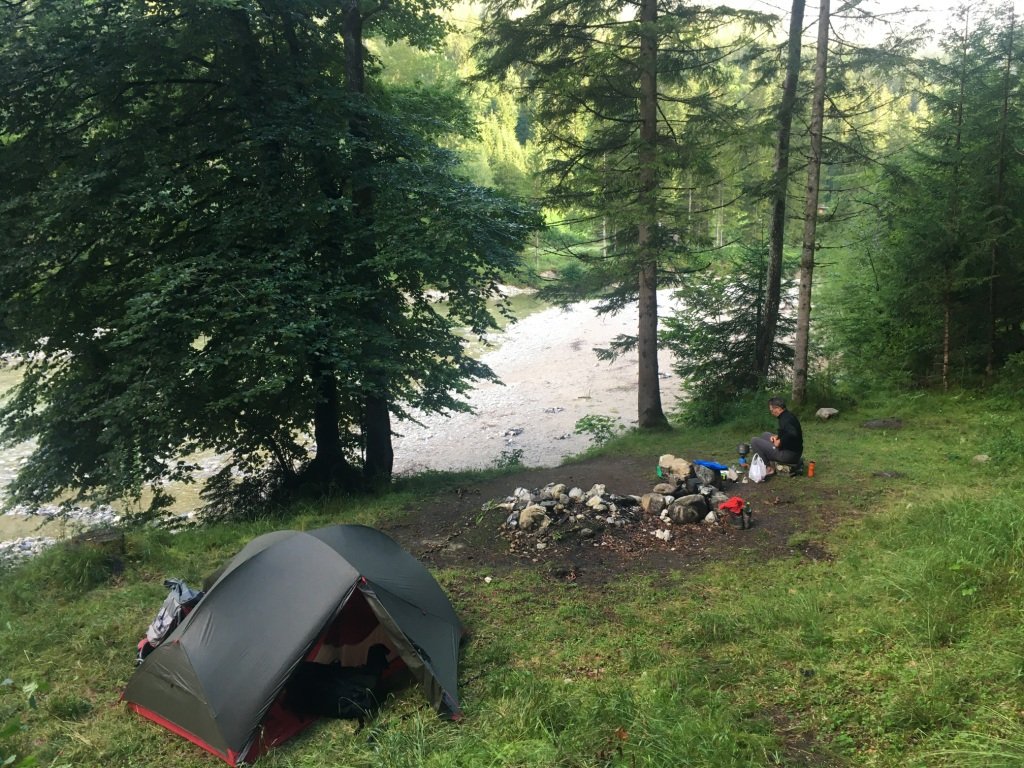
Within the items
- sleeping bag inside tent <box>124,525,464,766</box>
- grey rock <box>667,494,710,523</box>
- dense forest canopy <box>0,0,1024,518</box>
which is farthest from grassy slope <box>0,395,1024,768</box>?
dense forest canopy <box>0,0,1024,518</box>

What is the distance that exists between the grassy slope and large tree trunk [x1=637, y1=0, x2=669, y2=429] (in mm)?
5973

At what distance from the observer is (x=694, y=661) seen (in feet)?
16.7

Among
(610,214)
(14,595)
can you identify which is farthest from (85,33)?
(610,214)

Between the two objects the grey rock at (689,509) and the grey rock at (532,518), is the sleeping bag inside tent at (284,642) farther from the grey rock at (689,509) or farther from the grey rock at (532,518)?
the grey rock at (689,509)

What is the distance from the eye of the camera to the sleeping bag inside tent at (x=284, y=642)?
4875 mm

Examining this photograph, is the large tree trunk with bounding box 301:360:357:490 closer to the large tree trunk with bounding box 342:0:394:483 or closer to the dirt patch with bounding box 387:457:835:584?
the large tree trunk with bounding box 342:0:394:483

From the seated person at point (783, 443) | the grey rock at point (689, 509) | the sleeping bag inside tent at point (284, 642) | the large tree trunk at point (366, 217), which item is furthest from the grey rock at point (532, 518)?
the seated person at point (783, 443)

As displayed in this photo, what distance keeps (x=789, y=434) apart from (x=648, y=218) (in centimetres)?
480

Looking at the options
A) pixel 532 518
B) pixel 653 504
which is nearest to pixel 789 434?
pixel 653 504

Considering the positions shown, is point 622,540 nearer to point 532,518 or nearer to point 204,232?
point 532,518

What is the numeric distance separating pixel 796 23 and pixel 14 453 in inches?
934

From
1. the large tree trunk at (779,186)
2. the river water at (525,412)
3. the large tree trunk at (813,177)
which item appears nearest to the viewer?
the large tree trunk at (813,177)

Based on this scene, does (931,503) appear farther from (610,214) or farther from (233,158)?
(233,158)

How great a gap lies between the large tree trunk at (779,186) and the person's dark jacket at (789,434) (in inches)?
220
